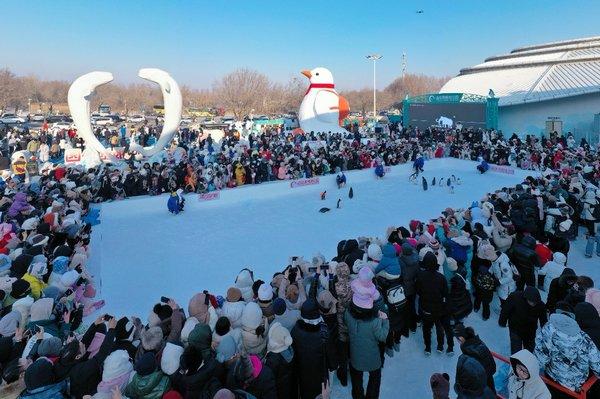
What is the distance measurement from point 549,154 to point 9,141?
27703mm

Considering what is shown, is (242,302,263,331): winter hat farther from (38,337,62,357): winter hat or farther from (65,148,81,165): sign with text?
(65,148,81,165): sign with text

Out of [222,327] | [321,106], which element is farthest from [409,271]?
[321,106]

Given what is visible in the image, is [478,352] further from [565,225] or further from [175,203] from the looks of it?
[175,203]

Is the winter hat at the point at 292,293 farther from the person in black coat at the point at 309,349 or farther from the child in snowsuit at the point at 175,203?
the child in snowsuit at the point at 175,203

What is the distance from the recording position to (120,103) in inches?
2997

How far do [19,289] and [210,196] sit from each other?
849cm

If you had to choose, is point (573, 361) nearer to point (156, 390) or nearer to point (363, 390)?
point (363, 390)

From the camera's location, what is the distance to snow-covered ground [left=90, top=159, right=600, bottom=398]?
5.07m

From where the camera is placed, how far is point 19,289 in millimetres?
4344

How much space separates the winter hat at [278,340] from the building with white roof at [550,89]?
26.2 metres

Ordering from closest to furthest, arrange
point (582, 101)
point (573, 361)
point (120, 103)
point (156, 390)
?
1. point (156, 390)
2. point (573, 361)
3. point (582, 101)
4. point (120, 103)

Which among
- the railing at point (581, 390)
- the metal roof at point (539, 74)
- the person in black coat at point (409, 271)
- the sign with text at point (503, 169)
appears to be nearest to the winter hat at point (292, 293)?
the person in black coat at point (409, 271)

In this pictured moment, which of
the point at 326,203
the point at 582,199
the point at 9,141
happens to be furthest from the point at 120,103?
the point at 582,199

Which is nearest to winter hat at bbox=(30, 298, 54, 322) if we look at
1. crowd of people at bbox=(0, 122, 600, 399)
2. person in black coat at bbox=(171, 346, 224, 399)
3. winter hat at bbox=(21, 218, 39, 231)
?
crowd of people at bbox=(0, 122, 600, 399)
